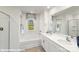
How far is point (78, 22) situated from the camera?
6.64ft

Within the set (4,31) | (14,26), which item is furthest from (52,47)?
(4,31)

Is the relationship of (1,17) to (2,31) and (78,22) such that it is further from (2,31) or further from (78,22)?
(78,22)

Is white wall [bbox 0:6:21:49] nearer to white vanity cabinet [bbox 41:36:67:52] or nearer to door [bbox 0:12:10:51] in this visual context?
door [bbox 0:12:10:51]

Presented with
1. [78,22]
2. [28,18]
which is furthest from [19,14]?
[78,22]

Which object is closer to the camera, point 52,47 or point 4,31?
point 4,31

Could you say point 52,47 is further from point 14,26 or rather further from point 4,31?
point 4,31

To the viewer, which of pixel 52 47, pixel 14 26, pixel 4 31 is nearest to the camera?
pixel 4 31

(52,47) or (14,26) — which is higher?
(14,26)

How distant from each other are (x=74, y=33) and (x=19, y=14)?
4.32 ft

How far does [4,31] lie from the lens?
1.75 metres

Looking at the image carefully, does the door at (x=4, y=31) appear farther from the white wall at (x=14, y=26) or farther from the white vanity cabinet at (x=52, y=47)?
the white vanity cabinet at (x=52, y=47)

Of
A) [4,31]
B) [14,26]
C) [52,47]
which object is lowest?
[52,47]

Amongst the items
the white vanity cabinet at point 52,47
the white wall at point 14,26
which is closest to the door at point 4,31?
the white wall at point 14,26
